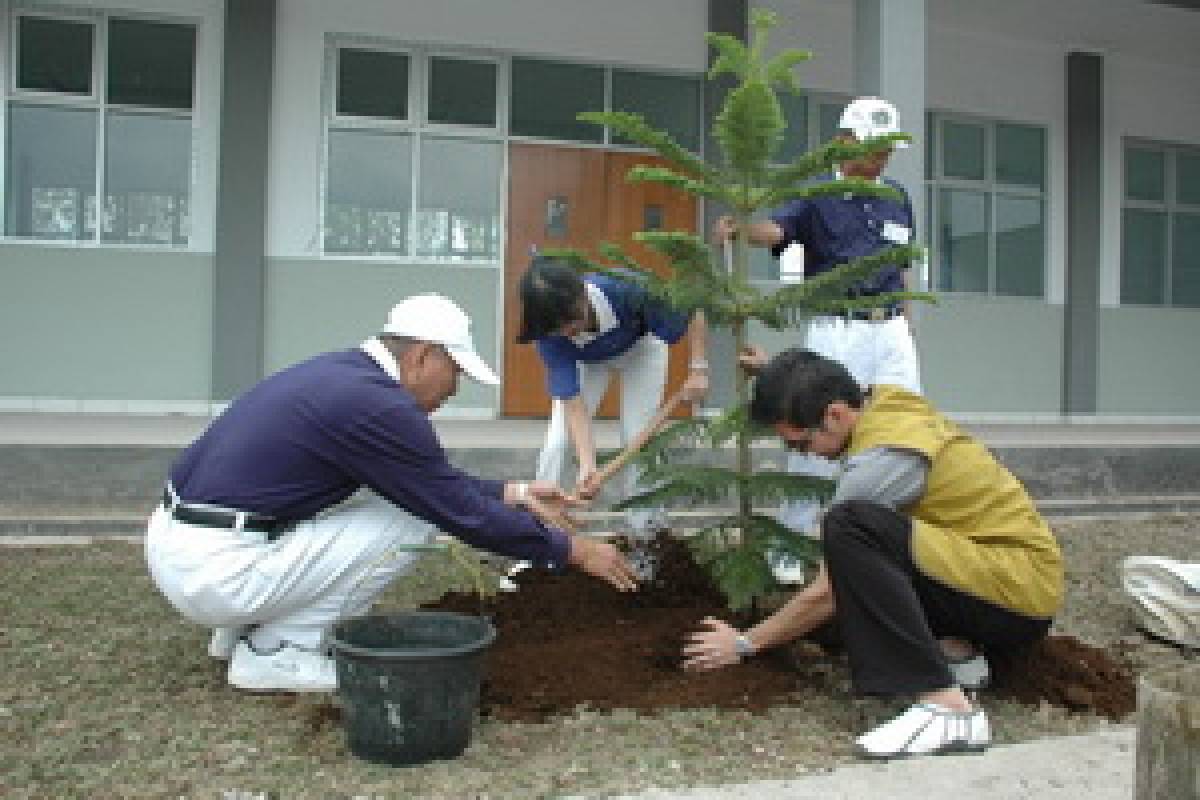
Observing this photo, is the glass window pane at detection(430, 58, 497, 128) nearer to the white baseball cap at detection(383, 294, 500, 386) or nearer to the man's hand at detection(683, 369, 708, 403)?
the man's hand at detection(683, 369, 708, 403)

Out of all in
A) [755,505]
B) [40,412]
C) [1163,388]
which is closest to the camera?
[755,505]

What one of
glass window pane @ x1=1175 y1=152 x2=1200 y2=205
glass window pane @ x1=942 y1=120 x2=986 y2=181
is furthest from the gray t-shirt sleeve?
glass window pane @ x1=1175 y1=152 x2=1200 y2=205

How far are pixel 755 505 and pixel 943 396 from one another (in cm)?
774

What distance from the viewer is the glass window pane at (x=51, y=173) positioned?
8.06 meters

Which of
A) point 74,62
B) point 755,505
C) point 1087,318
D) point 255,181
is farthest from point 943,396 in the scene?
point 74,62

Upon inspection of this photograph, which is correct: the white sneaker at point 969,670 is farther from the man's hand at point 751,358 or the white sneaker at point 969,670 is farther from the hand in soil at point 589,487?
the hand in soil at point 589,487

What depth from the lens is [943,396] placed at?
10.4m

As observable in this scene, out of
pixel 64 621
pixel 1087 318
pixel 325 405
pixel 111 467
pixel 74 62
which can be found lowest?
pixel 64 621

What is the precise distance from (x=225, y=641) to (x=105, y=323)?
6.08 meters

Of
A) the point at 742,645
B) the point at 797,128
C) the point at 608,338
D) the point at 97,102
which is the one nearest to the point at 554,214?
the point at 797,128

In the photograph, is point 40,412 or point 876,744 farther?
point 40,412

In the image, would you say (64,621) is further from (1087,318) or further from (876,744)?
(1087,318)

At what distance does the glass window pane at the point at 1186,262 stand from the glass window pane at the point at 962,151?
2721mm

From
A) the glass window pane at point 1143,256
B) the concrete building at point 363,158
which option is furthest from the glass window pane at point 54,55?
the glass window pane at point 1143,256
